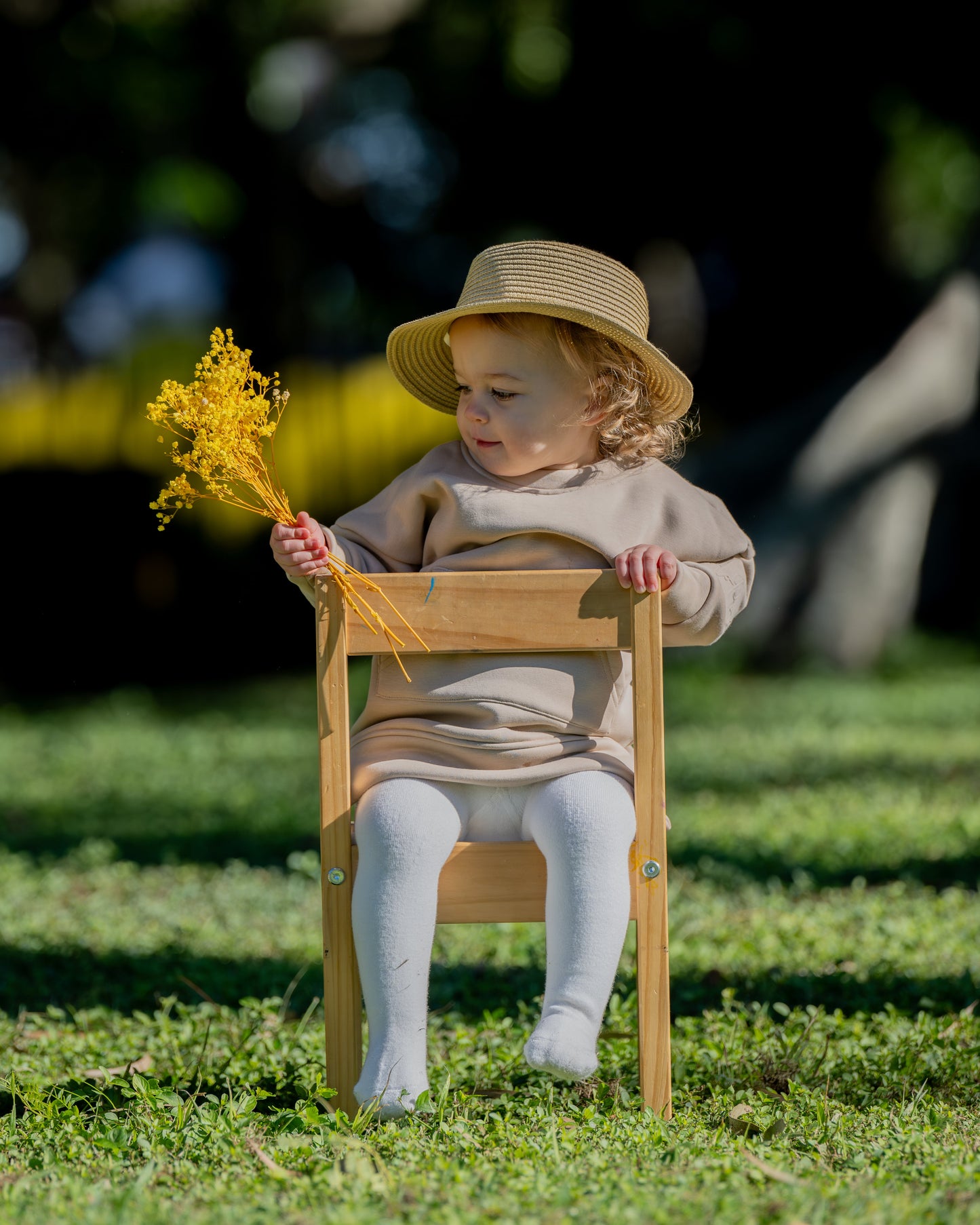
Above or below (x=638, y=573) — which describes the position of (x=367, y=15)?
above

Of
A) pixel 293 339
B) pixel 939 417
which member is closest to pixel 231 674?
pixel 293 339

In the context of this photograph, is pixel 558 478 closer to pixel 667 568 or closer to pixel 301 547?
pixel 667 568

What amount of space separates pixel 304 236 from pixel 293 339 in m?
4.38

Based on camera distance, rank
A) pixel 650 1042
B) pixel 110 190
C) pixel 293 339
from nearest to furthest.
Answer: pixel 650 1042 → pixel 293 339 → pixel 110 190

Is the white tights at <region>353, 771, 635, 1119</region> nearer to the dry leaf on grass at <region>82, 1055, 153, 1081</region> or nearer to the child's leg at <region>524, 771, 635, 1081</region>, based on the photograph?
the child's leg at <region>524, 771, 635, 1081</region>

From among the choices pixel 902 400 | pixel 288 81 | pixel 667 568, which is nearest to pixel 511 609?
pixel 667 568

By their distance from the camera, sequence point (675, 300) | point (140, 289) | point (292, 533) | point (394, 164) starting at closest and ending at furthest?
1. point (292, 533)
2. point (675, 300)
3. point (140, 289)
4. point (394, 164)

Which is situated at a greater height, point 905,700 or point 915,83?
point 915,83

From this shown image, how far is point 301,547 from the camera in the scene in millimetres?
2596

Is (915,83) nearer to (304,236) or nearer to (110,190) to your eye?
(304,236)

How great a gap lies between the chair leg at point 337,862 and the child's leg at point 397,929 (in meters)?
0.04

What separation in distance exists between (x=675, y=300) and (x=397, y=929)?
13796 millimetres

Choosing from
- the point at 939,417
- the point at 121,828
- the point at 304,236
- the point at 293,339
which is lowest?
the point at 121,828

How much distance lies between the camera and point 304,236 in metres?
16.8
